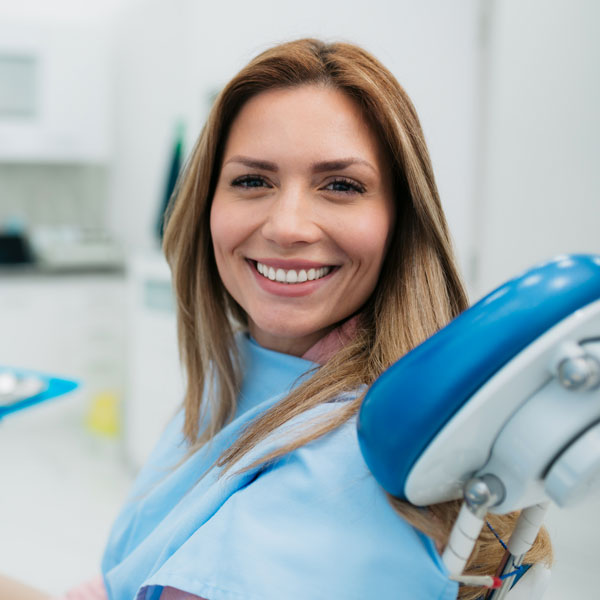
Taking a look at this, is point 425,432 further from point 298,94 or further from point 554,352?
point 298,94


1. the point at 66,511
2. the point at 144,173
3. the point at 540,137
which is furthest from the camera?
the point at 144,173

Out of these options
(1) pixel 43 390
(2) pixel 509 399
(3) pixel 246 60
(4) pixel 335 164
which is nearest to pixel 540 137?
(3) pixel 246 60

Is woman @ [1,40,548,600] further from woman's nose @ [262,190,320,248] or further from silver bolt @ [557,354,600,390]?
silver bolt @ [557,354,600,390]

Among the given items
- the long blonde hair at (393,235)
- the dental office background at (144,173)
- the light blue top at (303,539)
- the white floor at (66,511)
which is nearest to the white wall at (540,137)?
the dental office background at (144,173)

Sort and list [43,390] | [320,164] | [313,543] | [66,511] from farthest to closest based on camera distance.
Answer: [66,511] → [43,390] → [320,164] → [313,543]

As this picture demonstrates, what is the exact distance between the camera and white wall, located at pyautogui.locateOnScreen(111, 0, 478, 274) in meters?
1.88

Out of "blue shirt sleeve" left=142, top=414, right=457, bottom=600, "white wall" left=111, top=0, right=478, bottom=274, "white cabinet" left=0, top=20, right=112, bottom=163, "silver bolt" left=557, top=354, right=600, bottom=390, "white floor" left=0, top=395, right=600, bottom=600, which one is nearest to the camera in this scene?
"silver bolt" left=557, top=354, right=600, bottom=390

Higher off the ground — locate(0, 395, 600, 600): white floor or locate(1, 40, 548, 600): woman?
locate(1, 40, 548, 600): woman

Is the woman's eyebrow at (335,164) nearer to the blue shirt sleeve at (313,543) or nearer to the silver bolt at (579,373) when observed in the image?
the blue shirt sleeve at (313,543)

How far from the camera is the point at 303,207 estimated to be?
0.77 meters

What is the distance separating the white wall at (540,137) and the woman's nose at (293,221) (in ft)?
3.70

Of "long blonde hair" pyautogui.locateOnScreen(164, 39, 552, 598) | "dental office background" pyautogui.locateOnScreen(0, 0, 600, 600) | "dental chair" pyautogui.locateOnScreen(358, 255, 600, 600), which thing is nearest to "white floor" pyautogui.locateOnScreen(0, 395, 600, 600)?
"dental office background" pyautogui.locateOnScreen(0, 0, 600, 600)

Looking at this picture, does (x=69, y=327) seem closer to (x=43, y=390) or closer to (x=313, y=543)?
(x=43, y=390)

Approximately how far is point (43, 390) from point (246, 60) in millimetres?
1435
